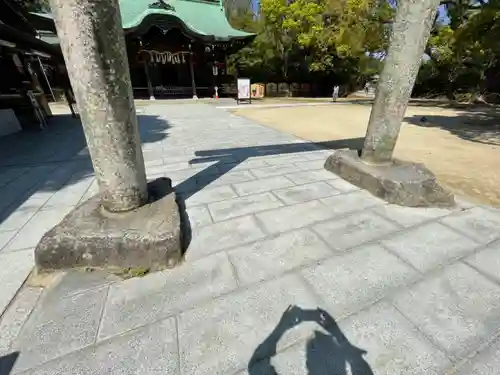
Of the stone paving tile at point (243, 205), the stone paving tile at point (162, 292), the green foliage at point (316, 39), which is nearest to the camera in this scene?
the stone paving tile at point (162, 292)

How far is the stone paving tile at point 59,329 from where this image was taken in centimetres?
133

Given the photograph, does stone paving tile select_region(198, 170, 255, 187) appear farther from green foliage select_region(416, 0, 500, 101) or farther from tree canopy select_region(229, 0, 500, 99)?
tree canopy select_region(229, 0, 500, 99)

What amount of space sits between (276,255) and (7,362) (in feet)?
5.65

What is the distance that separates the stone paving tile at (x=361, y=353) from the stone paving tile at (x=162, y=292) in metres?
0.61

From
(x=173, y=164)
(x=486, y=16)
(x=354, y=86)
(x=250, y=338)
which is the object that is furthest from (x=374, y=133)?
(x=354, y=86)

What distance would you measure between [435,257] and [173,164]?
387 centimetres

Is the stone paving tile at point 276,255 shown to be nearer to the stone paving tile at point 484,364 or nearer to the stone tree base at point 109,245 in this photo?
the stone tree base at point 109,245

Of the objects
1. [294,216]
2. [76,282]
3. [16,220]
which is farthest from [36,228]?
[294,216]

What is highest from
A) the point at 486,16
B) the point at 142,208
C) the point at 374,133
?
the point at 486,16

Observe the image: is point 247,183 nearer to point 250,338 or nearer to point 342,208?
point 342,208

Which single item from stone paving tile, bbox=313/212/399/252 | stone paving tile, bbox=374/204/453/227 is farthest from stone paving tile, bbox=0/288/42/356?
stone paving tile, bbox=374/204/453/227

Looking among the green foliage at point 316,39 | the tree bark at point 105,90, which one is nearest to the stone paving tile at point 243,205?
the tree bark at point 105,90

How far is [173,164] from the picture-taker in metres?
4.40

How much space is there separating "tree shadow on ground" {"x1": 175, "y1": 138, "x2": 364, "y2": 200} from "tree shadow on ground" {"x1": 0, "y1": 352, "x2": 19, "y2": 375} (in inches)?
78.0
